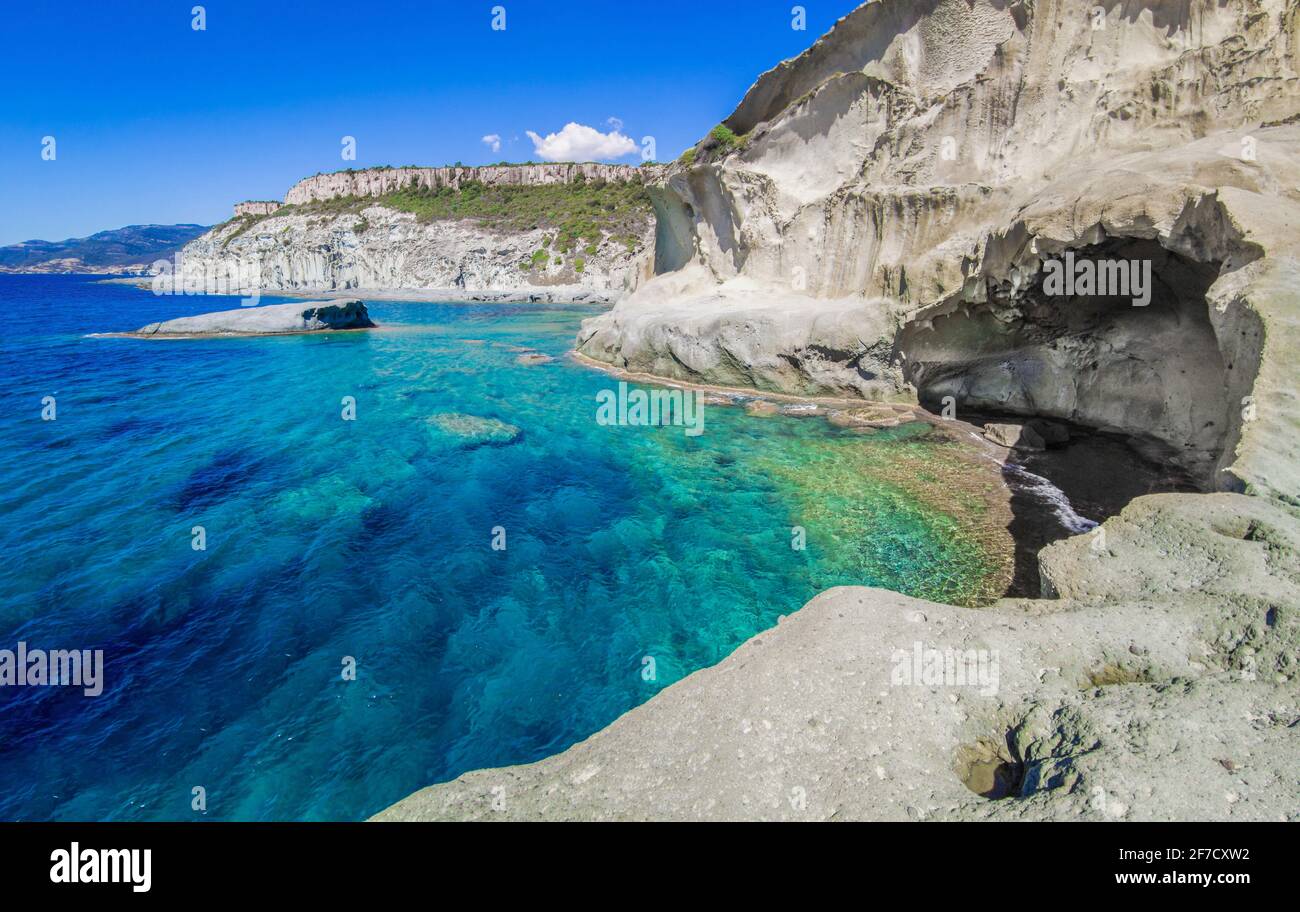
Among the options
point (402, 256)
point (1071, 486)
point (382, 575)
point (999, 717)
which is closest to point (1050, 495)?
point (1071, 486)

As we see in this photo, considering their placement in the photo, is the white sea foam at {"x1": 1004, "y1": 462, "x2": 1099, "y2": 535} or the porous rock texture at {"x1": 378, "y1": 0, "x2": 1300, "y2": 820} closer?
the porous rock texture at {"x1": 378, "y1": 0, "x2": 1300, "y2": 820}

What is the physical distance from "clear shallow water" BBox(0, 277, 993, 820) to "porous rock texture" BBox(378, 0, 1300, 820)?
3.03m

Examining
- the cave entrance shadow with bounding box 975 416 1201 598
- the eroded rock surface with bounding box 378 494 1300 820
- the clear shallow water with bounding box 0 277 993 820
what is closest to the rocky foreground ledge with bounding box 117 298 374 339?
Result: the clear shallow water with bounding box 0 277 993 820

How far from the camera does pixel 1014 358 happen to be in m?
16.4

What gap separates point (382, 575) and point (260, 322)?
37.1 m

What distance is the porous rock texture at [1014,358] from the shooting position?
13.1ft

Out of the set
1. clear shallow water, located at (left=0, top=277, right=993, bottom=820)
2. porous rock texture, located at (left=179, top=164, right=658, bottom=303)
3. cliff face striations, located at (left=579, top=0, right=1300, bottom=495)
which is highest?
porous rock texture, located at (left=179, top=164, right=658, bottom=303)

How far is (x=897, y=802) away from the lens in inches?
150

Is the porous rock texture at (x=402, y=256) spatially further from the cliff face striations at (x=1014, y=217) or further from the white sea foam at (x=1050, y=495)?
the white sea foam at (x=1050, y=495)

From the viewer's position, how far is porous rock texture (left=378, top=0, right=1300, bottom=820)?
4.00 meters

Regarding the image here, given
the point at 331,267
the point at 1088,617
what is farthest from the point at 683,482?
the point at 331,267

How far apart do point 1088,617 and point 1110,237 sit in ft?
33.1

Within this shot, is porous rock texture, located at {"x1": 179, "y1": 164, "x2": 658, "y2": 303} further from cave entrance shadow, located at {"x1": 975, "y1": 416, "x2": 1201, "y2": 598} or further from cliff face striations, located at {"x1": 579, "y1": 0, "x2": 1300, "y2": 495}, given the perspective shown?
cave entrance shadow, located at {"x1": 975, "y1": 416, "x2": 1201, "y2": 598}

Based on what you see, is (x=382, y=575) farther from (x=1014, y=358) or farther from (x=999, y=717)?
(x=1014, y=358)
